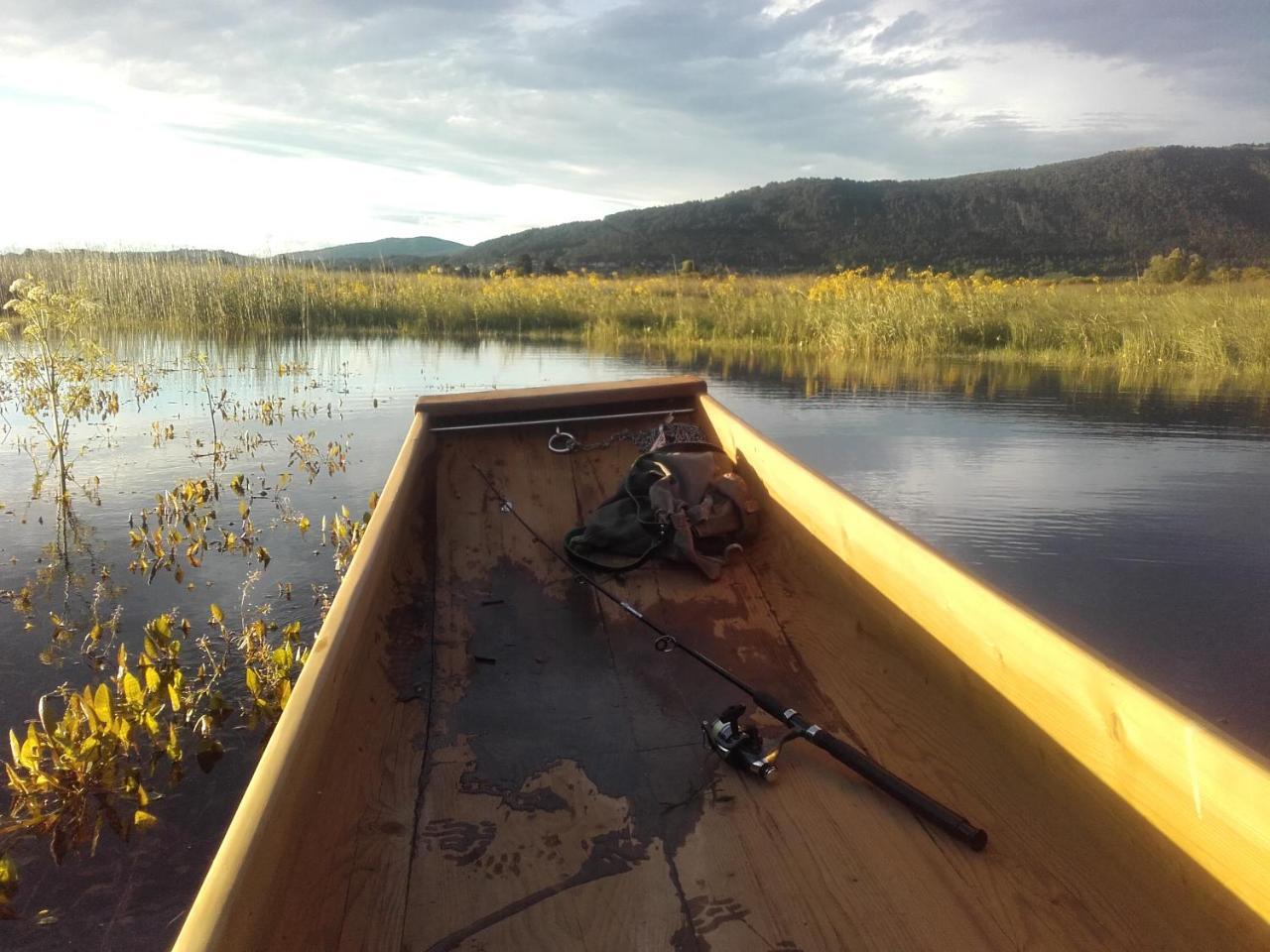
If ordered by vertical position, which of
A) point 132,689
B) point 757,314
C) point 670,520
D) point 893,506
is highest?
point 757,314

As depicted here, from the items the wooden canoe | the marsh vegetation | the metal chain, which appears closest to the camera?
the wooden canoe

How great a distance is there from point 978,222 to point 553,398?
74799 millimetres

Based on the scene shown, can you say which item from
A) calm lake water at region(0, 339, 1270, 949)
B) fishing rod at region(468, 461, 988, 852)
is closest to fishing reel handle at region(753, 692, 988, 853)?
fishing rod at region(468, 461, 988, 852)

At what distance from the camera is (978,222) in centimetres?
7175

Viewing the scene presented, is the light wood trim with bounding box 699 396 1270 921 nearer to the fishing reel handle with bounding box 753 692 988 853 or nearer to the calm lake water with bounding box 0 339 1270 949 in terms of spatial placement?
the fishing reel handle with bounding box 753 692 988 853

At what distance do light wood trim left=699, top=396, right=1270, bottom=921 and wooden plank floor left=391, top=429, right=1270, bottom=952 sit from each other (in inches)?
2.2

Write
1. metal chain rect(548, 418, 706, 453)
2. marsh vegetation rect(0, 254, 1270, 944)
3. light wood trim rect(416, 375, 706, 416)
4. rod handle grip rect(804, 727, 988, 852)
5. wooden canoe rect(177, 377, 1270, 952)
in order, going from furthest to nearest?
1. light wood trim rect(416, 375, 706, 416)
2. metal chain rect(548, 418, 706, 453)
3. marsh vegetation rect(0, 254, 1270, 944)
4. rod handle grip rect(804, 727, 988, 852)
5. wooden canoe rect(177, 377, 1270, 952)

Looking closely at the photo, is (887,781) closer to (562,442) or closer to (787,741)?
(787,741)

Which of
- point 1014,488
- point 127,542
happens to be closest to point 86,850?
point 127,542

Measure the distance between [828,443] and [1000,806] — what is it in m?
5.83

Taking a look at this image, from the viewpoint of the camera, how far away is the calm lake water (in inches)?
104

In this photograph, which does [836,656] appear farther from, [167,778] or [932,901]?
[167,778]

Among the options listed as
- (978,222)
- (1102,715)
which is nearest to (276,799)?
(1102,715)

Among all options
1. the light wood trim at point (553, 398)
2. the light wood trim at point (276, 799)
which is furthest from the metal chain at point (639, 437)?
the light wood trim at point (276, 799)
